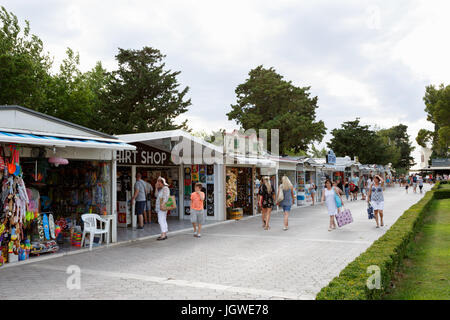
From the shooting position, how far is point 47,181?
10.0 meters

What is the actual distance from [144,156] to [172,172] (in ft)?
6.88

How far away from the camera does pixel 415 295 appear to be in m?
5.14

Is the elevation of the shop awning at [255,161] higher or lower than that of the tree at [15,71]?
lower

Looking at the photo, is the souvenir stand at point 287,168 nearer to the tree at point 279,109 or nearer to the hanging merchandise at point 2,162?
the hanging merchandise at point 2,162

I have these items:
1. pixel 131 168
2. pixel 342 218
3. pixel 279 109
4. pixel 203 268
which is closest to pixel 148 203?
pixel 131 168

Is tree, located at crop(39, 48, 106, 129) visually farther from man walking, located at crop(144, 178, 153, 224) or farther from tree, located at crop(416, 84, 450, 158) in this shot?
tree, located at crop(416, 84, 450, 158)

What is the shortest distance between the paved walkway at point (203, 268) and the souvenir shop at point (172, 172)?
10.1 ft

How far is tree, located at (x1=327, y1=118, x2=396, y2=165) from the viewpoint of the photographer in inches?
2057

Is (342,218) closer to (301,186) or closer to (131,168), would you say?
(131,168)

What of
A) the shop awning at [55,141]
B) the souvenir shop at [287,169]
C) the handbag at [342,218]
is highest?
the shop awning at [55,141]

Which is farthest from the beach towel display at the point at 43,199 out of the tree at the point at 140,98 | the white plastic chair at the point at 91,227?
the tree at the point at 140,98

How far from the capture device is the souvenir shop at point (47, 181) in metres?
7.21
